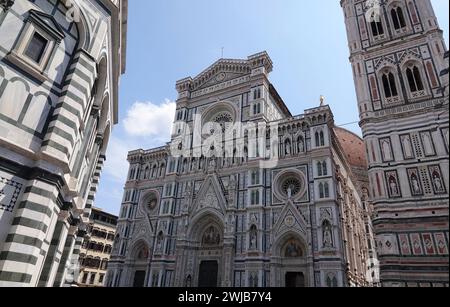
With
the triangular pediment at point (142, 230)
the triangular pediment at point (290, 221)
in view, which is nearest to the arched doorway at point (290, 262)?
the triangular pediment at point (290, 221)

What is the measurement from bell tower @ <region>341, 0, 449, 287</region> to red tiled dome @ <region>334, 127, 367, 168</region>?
3276cm

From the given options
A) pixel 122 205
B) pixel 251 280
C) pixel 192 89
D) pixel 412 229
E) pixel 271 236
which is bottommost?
pixel 251 280

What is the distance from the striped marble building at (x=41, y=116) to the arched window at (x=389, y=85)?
15.3m

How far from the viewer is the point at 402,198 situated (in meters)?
14.0

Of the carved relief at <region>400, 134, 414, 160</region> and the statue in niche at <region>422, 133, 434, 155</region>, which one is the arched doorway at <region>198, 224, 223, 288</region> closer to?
the carved relief at <region>400, 134, 414, 160</region>

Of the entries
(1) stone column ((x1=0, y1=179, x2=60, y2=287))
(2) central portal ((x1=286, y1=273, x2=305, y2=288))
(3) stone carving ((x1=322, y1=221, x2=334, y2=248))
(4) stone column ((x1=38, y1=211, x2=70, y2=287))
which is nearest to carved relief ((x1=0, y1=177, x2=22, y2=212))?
(1) stone column ((x1=0, y1=179, x2=60, y2=287))

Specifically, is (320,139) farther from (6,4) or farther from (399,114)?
(6,4)

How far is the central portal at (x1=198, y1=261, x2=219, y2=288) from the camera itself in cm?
2475

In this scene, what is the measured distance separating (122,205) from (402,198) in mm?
28018

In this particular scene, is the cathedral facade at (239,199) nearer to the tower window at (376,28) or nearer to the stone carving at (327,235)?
the stone carving at (327,235)

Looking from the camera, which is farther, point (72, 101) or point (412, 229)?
point (412, 229)

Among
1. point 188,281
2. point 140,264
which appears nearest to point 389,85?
point 188,281
